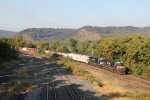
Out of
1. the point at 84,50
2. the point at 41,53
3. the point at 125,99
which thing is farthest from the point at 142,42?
the point at 41,53

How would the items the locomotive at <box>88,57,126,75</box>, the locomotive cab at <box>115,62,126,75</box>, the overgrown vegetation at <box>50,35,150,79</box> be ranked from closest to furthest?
the overgrown vegetation at <box>50,35,150,79</box> < the locomotive cab at <box>115,62,126,75</box> < the locomotive at <box>88,57,126,75</box>

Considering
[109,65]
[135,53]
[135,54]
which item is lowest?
[109,65]

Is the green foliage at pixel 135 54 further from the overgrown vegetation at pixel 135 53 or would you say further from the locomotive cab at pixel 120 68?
the locomotive cab at pixel 120 68

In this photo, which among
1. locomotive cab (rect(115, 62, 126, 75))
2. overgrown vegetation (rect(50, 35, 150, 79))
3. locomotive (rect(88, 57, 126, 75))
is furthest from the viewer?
locomotive (rect(88, 57, 126, 75))

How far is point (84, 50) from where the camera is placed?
474ft

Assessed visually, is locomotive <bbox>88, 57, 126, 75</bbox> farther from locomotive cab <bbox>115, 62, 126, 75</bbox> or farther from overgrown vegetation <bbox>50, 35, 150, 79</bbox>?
overgrown vegetation <bbox>50, 35, 150, 79</bbox>

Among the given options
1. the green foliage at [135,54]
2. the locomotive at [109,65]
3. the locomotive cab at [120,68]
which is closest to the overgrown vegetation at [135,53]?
the green foliage at [135,54]

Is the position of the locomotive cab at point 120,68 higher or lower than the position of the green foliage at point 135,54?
lower

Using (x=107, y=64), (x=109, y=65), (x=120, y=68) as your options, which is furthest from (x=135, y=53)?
(x=107, y=64)

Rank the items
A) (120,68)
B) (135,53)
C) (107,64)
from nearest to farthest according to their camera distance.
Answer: (120,68) < (135,53) < (107,64)

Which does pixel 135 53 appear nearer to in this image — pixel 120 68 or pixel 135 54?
pixel 135 54

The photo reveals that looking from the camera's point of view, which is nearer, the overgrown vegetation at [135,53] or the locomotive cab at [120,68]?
Answer: the overgrown vegetation at [135,53]

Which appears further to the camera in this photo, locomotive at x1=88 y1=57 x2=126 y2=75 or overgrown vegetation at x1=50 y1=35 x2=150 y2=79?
locomotive at x1=88 y1=57 x2=126 y2=75

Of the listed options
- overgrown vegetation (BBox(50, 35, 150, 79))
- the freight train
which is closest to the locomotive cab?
the freight train
